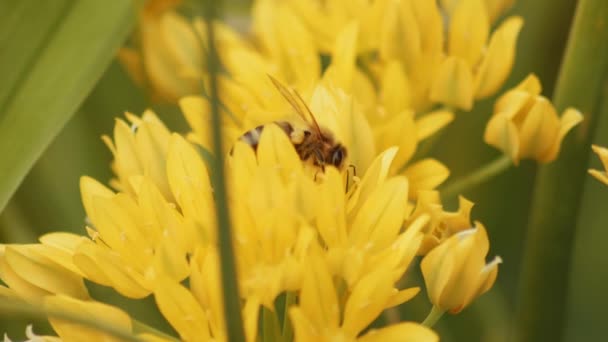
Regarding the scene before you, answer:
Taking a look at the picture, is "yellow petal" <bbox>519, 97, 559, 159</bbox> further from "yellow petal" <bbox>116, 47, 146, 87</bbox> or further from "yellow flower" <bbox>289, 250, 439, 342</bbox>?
"yellow petal" <bbox>116, 47, 146, 87</bbox>

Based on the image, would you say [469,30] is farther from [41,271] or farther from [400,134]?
Result: [41,271]

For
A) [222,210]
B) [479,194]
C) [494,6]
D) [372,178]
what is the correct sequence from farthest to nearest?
[479,194] → [494,6] → [372,178] → [222,210]

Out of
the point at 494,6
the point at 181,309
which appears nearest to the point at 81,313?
the point at 181,309

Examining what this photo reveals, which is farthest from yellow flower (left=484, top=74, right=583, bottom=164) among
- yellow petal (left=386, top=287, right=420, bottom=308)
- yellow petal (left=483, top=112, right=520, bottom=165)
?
yellow petal (left=386, top=287, right=420, bottom=308)

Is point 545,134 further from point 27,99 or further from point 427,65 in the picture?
point 27,99

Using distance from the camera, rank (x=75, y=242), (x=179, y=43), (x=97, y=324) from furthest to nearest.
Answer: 1. (x=179, y=43)
2. (x=75, y=242)
3. (x=97, y=324)

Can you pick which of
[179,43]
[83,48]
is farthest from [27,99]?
[179,43]
